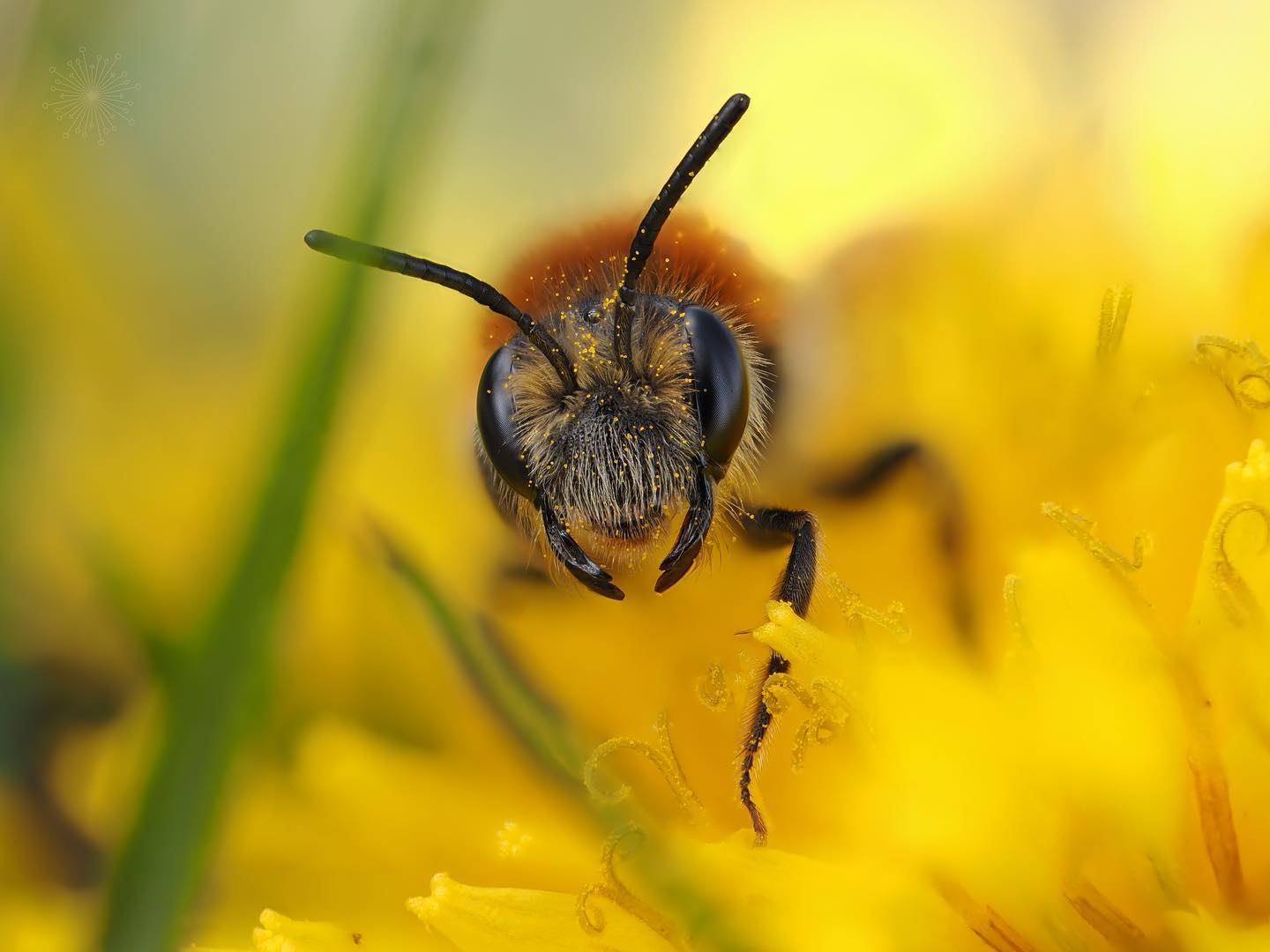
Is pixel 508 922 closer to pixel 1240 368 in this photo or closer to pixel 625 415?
pixel 625 415

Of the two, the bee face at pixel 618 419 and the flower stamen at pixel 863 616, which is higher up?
the bee face at pixel 618 419

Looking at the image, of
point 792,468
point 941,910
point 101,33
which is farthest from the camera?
point 792,468

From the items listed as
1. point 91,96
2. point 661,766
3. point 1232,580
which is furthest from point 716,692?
point 91,96

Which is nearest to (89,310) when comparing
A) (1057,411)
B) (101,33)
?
(101,33)

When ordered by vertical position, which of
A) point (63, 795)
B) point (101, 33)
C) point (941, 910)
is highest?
point (101, 33)

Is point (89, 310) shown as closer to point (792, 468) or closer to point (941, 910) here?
point (792, 468)

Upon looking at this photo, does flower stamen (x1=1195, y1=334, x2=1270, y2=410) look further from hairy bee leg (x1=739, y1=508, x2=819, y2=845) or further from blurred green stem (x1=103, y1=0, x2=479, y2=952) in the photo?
blurred green stem (x1=103, y1=0, x2=479, y2=952)

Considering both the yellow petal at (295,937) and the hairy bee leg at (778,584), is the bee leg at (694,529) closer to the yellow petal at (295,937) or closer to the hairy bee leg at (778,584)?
the hairy bee leg at (778,584)

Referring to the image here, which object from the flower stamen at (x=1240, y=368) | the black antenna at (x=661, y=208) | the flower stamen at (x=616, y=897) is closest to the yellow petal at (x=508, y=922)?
the flower stamen at (x=616, y=897)
